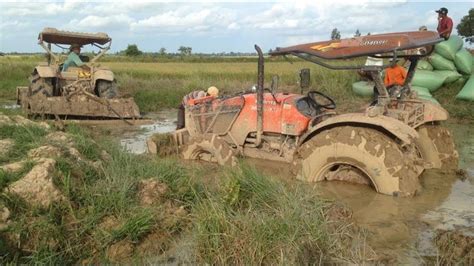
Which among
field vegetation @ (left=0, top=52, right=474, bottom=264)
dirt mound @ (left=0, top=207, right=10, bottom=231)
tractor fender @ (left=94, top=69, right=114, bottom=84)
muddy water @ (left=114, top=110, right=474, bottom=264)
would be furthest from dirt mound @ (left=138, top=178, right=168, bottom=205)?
tractor fender @ (left=94, top=69, right=114, bottom=84)

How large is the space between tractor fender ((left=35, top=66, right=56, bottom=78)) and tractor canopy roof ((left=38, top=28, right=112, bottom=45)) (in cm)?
72

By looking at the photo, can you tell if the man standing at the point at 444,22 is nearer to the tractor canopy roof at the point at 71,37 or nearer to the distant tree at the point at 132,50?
the tractor canopy roof at the point at 71,37

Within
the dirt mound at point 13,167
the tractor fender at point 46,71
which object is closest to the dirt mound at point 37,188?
the dirt mound at point 13,167

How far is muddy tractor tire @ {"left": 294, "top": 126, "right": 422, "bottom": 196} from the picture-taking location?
5508mm

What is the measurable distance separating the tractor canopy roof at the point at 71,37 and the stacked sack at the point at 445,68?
7114mm

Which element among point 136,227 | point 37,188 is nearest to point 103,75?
point 37,188

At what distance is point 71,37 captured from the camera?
11648 millimetres

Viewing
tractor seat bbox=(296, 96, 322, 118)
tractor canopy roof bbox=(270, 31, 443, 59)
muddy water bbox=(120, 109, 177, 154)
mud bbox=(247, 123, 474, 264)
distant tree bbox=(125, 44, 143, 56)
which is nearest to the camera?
mud bbox=(247, 123, 474, 264)

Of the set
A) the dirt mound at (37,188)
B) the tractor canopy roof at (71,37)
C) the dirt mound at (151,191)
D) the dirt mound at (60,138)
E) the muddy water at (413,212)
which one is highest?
the tractor canopy roof at (71,37)

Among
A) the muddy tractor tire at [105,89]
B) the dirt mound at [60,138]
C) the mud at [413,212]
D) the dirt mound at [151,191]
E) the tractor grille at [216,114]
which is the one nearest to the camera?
the mud at [413,212]

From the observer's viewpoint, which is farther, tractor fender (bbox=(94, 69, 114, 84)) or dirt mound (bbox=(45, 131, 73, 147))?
tractor fender (bbox=(94, 69, 114, 84))

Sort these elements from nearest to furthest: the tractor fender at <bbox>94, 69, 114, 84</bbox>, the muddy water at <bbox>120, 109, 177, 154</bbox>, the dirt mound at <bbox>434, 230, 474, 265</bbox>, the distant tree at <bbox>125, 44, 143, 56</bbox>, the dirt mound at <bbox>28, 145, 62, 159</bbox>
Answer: the dirt mound at <bbox>434, 230, 474, 265</bbox> < the dirt mound at <bbox>28, 145, 62, 159</bbox> < the muddy water at <bbox>120, 109, 177, 154</bbox> < the tractor fender at <bbox>94, 69, 114, 84</bbox> < the distant tree at <bbox>125, 44, 143, 56</bbox>

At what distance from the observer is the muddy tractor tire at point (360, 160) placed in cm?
551

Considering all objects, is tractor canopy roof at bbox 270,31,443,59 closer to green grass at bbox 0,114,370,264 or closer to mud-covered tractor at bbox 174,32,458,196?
mud-covered tractor at bbox 174,32,458,196
